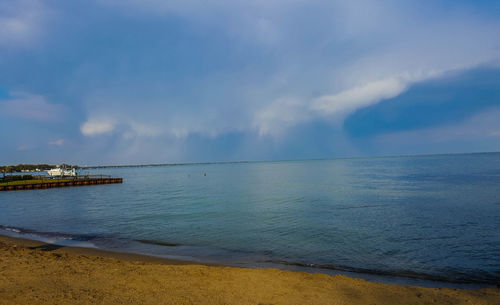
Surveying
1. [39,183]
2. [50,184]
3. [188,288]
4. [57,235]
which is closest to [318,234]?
[188,288]

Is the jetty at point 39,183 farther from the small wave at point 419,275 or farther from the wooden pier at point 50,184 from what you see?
the small wave at point 419,275

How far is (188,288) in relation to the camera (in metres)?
8.15

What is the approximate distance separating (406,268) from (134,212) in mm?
23755

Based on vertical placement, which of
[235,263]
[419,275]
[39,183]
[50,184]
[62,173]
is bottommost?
[419,275]

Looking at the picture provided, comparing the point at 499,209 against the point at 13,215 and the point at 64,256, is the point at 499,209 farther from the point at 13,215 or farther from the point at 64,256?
the point at 13,215

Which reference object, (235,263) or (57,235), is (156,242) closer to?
(235,263)

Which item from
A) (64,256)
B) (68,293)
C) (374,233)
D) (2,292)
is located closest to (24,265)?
(64,256)

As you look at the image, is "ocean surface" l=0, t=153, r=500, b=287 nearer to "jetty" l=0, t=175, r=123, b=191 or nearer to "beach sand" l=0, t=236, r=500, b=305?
"beach sand" l=0, t=236, r=500, b=305

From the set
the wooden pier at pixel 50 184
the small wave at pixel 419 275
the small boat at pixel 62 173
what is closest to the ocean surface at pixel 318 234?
the small wave at pixel 419 275

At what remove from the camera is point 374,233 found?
17156 millimetres

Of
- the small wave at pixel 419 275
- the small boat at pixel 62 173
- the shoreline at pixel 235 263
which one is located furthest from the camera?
the small boat at pixel 62 173

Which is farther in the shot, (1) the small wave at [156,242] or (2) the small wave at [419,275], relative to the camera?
(1) the small wave at [156,242]

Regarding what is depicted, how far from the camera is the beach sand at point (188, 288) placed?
290 inches

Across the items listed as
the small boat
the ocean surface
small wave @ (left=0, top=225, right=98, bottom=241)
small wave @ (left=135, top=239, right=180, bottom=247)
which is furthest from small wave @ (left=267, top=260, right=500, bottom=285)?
the small boat
